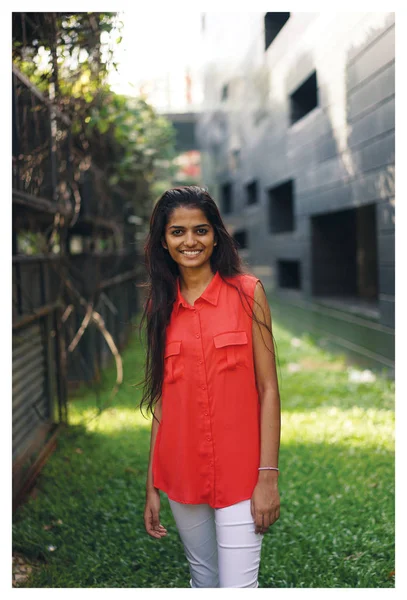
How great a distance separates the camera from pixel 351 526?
3.63 m

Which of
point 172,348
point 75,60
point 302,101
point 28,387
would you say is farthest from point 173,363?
point 302,101

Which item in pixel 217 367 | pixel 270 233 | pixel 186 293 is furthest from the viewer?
pixel 270 233

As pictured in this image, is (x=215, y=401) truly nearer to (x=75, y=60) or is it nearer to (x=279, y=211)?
(x=75, y=60)

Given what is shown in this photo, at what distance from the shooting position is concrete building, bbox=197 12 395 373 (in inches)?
241

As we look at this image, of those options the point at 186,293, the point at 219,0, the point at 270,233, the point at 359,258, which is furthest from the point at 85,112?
the point at 270,233

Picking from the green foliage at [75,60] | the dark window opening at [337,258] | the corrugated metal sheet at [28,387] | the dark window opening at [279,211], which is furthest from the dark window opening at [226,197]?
the corrugated metal sheet at [28,387]

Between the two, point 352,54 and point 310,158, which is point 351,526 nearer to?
point 352,54

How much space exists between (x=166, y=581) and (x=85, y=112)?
3.19 metres

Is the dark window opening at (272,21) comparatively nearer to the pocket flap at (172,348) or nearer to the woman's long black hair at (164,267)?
the woman's long black hair at (164,267)

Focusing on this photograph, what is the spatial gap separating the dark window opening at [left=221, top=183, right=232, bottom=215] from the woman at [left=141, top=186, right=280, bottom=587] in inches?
623

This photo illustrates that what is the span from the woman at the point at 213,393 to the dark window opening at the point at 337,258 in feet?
24.1

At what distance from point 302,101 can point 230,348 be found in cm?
834

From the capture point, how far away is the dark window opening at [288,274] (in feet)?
Answer: 38.6

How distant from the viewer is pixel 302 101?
32.0 ft
